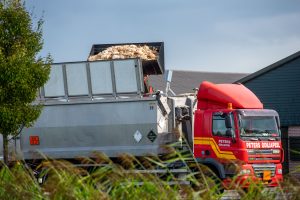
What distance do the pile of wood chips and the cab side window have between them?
11.8 feet

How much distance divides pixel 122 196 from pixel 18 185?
1478mm

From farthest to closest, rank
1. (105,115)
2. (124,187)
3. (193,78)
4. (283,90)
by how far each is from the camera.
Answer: (193,78) < (283,90) < (105,115) < (124,187)

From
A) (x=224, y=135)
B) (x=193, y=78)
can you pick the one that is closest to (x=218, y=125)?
(x=224, y=135)

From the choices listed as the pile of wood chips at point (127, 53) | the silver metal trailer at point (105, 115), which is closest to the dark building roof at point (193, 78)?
the pile of wood chips at point (127, 53)

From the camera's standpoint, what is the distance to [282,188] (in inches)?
352

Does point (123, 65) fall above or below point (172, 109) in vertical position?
above

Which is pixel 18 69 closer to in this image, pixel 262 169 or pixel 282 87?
pixel 262 169

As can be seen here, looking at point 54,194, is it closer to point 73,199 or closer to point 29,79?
point 73,199

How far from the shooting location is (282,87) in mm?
33438

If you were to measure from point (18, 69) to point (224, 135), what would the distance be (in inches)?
275

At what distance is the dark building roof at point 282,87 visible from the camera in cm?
3288

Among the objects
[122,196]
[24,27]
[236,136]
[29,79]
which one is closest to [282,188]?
[122,196]

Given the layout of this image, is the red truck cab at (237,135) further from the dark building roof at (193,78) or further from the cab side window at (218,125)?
the dark building roof at (193,78)

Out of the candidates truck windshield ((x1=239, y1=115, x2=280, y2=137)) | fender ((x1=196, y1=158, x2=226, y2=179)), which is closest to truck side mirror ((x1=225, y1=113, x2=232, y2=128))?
truck windshield ((x1=239, y1=115, x2=280, y2=137))
